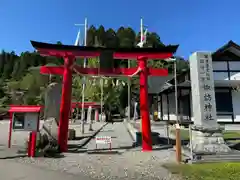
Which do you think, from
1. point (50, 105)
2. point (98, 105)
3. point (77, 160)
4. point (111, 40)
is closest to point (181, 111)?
point (98, 105)

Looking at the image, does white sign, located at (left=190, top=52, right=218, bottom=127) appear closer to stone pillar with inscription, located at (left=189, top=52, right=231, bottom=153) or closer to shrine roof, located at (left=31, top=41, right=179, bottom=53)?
stone pillar with inscription, located at (left=189, top=52, right=231, bottom=153)

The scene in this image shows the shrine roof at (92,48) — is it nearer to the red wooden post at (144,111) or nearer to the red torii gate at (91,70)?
the red torii gate at (91,70)

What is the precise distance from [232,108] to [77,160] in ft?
65.3

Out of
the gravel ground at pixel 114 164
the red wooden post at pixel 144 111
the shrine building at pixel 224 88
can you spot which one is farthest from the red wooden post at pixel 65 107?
the shrine building at pixel 224 88

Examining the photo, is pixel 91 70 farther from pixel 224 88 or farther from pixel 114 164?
pixel 224 88

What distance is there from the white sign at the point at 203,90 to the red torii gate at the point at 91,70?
5.21 ft

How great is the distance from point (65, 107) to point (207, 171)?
250 inches

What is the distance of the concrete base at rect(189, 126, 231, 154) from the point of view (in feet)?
28.5

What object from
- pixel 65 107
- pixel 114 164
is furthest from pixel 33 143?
pixel 114 164

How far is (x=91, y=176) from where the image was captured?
6.18 meters

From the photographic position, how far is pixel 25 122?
32.8ft

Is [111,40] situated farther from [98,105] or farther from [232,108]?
[232,108]

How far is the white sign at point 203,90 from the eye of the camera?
9172 millimetres

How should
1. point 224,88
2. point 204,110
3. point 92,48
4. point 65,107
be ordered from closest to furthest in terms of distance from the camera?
point 204,110 < point 65,107 < point 92,48 < point 224,88
